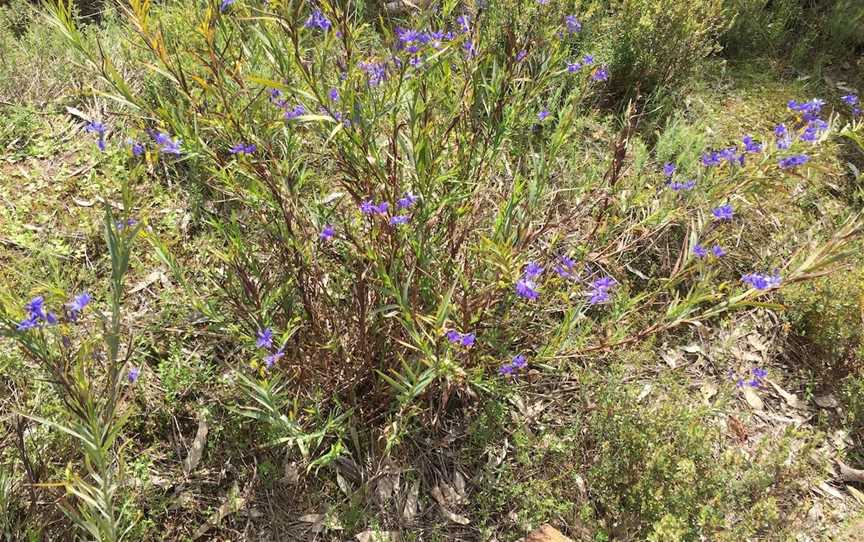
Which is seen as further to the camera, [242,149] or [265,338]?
[265,338]

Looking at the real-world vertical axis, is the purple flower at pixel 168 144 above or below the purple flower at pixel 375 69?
below

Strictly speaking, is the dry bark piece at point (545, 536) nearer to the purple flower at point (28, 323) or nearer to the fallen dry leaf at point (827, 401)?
the fallen dry leaf at point (827, 401)

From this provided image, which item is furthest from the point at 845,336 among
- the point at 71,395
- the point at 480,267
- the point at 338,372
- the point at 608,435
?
the point at 71,395

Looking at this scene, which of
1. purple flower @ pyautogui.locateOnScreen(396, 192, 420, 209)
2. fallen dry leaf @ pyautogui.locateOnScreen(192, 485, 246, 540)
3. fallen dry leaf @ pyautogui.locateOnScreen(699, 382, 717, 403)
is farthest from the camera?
fallen dry leaf @ pyautogui.locateOnScreen(699, 382, 717, 403)

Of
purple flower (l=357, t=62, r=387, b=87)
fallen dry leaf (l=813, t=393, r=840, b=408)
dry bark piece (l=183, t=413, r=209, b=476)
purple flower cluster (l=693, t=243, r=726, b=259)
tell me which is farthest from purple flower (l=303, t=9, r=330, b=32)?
fallen dry leaf (l=813, t=393, r=840, b=408)

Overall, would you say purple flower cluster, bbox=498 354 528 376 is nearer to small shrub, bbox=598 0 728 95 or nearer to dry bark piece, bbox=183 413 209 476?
dry bark piece, bbox=183 413 209 476

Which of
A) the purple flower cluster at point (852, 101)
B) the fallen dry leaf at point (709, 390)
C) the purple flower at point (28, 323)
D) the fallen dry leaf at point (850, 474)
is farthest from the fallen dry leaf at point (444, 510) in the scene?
the purple flower cluster at point (852, 101)

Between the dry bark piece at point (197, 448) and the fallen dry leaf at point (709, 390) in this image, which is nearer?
the dry bark piece at point (197, 448)

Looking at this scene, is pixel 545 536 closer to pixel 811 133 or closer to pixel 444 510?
pixel 444 510

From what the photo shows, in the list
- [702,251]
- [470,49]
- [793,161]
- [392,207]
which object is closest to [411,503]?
[392,207]

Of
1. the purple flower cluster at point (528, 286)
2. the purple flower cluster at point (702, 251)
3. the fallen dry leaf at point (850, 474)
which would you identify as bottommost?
the fallen dry leaf at point (850, 474)

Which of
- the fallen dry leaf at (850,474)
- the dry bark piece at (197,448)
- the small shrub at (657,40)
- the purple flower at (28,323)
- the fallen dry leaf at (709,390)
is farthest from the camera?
the small shrub at (657,40)

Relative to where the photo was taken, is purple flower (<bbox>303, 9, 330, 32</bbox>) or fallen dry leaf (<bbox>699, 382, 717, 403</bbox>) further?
fallen dry leaf (<bbox>699, 382, 717, 403</bbox>)

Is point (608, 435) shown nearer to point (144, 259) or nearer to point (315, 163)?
point (315, 163)
